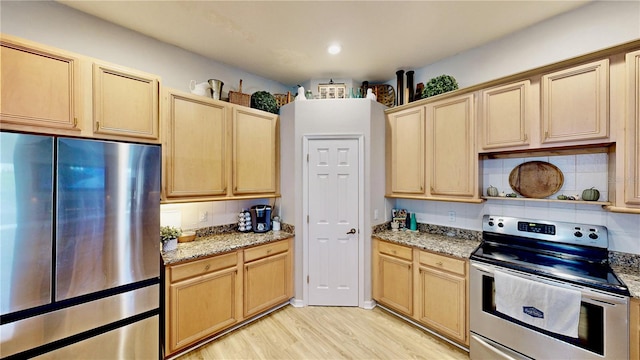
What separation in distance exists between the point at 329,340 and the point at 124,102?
108 inches

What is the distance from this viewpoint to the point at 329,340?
234 centimetres

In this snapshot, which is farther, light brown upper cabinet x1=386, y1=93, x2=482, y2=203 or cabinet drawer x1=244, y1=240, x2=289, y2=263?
cabinet drawer x1=244, y1=240, x2=289, y2=263

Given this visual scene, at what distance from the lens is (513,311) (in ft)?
6.06

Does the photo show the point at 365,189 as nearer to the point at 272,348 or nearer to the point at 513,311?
the point at 513,311

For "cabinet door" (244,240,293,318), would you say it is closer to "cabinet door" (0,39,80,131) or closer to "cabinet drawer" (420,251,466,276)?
"cabinet drawer" (420,251,466,276)

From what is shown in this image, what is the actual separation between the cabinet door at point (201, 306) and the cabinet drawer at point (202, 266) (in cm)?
5

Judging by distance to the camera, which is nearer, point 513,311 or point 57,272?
point 57,272

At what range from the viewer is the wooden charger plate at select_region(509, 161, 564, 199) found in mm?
2139

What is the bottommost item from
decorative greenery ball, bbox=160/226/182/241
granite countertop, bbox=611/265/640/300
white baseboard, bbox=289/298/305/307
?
white baseboard, bbox=289/298/305/307

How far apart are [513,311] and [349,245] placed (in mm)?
1569

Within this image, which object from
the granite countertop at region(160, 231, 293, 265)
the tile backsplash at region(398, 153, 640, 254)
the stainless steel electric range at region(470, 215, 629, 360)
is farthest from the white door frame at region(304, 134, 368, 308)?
the stainless steel electric range at region(470, 215, 629, 360)

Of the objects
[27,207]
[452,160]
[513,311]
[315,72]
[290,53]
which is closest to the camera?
[27,207]

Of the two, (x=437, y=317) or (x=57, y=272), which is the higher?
(x=57, y=272)

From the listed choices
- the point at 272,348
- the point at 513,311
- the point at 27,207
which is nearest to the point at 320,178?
the point at 272,348
